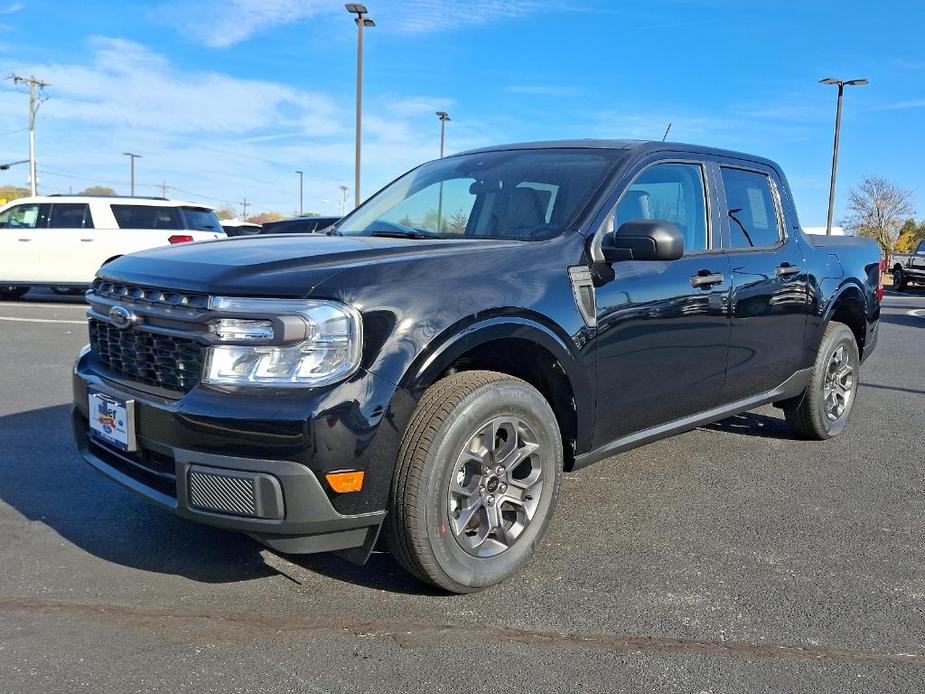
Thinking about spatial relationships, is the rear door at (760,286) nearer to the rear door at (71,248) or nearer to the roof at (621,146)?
the roof at (621,146)

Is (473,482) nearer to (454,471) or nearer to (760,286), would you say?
(454,471)

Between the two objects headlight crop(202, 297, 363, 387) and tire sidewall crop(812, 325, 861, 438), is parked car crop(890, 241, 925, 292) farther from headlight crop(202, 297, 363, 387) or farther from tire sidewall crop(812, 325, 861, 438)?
headlight crop(202, 297, 363, 387)

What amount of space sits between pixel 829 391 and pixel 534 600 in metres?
3.31

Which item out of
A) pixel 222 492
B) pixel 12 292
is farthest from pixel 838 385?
pixel 12 292

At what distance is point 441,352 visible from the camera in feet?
9.12

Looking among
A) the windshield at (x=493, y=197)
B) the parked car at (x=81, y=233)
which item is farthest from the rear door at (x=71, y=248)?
the windshield at (x=493, y=197)

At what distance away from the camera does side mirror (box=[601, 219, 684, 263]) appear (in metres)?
3.30

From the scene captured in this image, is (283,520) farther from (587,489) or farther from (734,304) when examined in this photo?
(734,304)

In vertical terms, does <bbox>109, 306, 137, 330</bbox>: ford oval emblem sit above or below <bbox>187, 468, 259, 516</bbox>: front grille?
above

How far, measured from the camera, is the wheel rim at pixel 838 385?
5.31 m

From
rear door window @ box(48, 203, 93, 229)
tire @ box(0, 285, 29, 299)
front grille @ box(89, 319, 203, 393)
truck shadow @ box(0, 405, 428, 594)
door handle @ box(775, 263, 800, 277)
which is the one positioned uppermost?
rear door window @ box(48, 203, 93, 229)

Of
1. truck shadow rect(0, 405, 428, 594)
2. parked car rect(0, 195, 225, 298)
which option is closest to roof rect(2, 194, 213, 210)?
parked car rect(0, 195, 225, 298)

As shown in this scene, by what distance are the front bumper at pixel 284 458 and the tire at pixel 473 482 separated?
99mm

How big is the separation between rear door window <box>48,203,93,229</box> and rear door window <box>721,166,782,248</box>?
12175 millimetres
